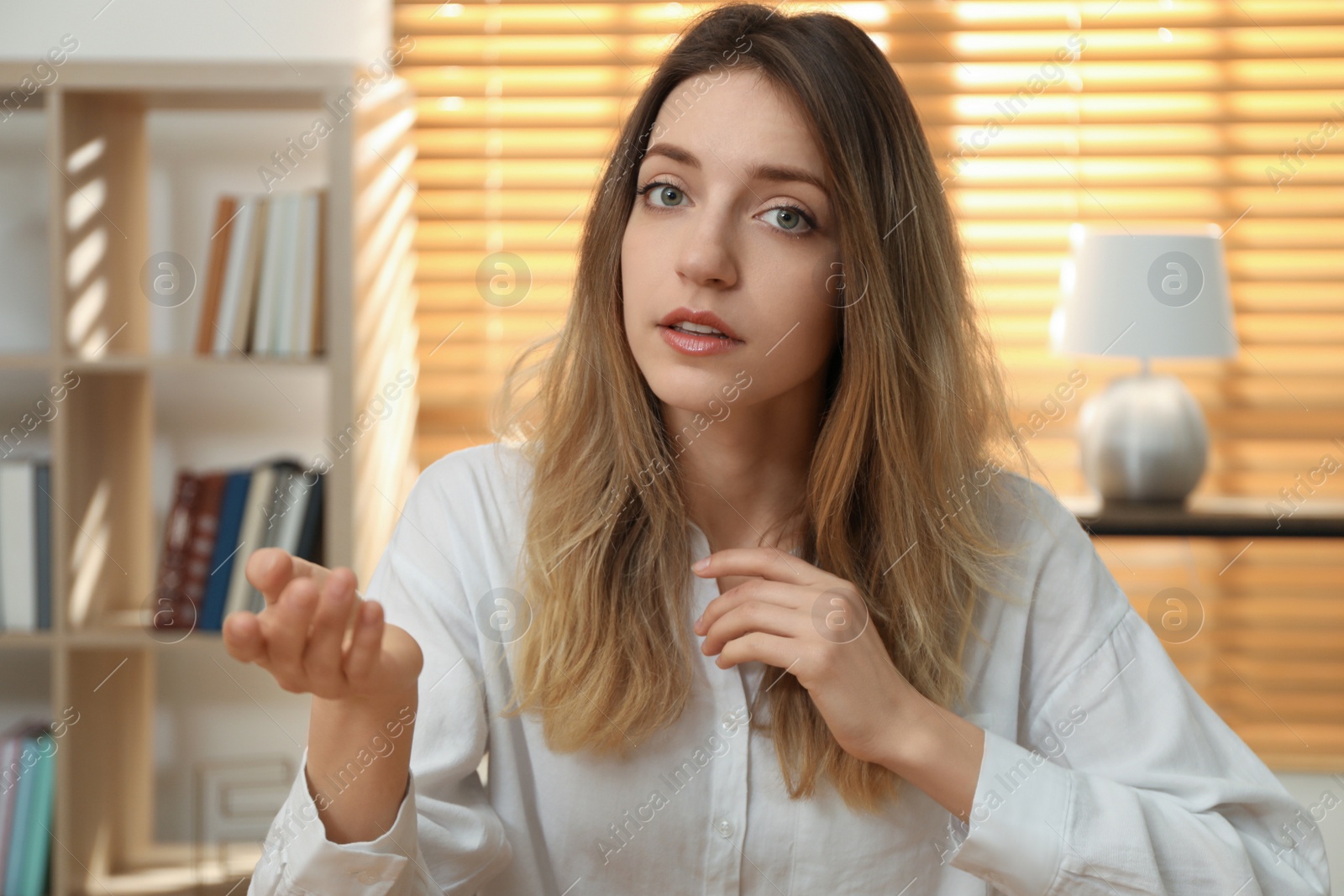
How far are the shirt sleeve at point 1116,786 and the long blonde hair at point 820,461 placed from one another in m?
0.10

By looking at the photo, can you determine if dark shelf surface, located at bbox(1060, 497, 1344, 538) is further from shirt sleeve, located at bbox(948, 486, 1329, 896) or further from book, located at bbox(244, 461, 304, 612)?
book, located at bbox(244, 461, 304, 612)

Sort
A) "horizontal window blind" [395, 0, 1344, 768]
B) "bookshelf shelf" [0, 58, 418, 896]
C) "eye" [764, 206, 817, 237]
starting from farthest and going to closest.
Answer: "horizontal window blind" [395, 0, 1344, 768] < "bookshelf shelf" [0, 58, 418, 896] < "eye" [764, 206, 817, 237]

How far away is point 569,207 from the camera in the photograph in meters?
2.45

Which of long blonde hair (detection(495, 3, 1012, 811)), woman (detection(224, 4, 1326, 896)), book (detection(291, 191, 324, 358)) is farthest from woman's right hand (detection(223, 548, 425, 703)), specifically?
book (detection(291, 191, 324, 358))

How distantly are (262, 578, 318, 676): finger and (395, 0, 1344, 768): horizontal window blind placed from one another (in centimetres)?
180

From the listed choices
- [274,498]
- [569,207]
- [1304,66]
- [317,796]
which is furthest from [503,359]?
[1304,66]

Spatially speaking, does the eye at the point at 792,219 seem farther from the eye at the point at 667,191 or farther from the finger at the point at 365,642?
the finger at the point at 365,642

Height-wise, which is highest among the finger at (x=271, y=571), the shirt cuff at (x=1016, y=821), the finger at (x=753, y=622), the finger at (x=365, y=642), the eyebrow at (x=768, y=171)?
the eyebrow at (x=768, y=171)

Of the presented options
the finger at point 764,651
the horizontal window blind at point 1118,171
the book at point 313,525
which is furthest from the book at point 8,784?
the finger at point 764,651

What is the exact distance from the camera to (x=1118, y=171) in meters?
2.46

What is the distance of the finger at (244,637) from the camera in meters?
0.65

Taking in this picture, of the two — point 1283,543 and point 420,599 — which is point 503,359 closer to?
point 420,599

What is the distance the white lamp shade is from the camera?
7.32ft

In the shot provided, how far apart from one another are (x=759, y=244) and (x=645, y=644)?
15.2 inches
